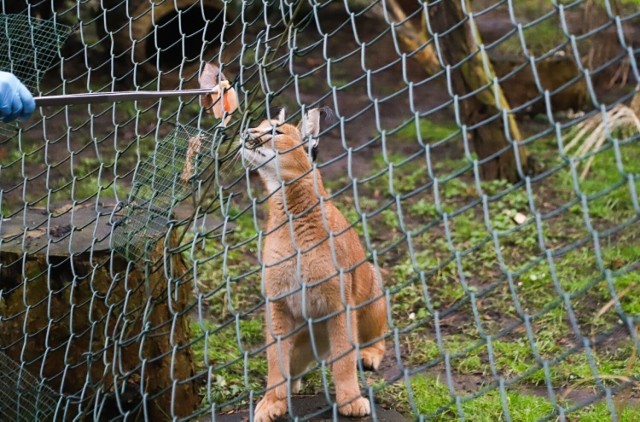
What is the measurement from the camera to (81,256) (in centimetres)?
388

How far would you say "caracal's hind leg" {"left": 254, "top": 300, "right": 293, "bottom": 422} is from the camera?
12.0 feet

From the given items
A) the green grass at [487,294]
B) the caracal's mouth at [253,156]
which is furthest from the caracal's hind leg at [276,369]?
the caracal's mouth at [253,156]

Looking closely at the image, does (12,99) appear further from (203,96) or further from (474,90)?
(474,90)

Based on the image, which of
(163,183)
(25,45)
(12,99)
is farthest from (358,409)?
(25,45)

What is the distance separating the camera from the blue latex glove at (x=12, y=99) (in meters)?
3.04

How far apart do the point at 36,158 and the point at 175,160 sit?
4875 millimetres

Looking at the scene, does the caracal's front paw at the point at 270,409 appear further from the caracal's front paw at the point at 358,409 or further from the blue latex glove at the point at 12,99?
the blue latex glove at the point at 12,99

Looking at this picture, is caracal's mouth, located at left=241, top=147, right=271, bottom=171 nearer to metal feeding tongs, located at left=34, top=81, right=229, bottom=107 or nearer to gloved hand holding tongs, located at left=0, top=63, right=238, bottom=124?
gloved hand holding tongs, located at left=0, top=63, right=238, bottom=124

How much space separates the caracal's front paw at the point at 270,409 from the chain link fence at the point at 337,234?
8 centimetres

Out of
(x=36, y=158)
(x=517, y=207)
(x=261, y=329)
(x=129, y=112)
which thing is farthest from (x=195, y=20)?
(x=261, y=329)

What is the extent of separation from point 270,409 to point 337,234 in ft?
4.30

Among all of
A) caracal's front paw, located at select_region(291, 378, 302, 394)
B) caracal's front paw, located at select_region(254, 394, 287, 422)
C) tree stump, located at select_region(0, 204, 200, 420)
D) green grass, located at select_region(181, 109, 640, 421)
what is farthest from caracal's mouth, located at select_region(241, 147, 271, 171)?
caracal's front paw, located at select_region(291, 378, 302, 394)

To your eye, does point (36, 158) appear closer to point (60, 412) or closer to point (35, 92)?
point (35, 92)

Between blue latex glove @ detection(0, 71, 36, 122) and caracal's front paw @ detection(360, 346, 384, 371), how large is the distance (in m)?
2.13
